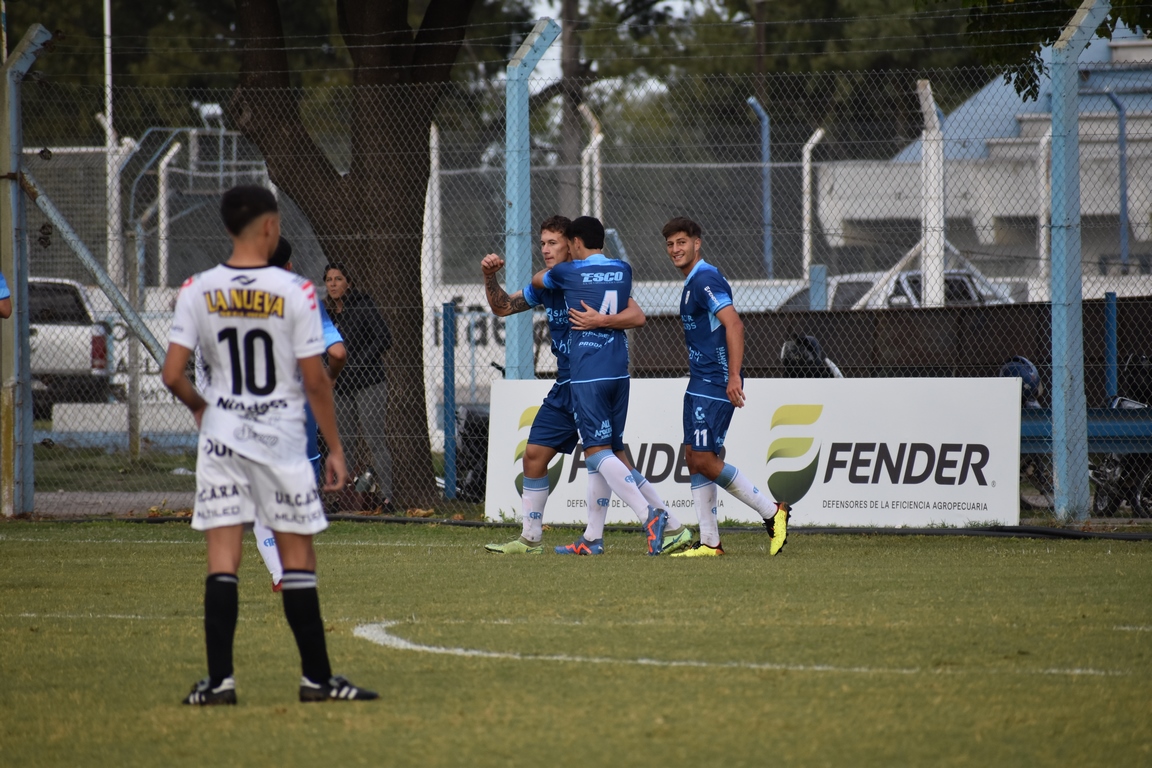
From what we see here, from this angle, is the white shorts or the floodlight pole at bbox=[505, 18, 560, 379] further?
the floodlight pole at bbox=[505, 18, 560, 379]

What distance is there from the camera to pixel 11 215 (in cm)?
1265

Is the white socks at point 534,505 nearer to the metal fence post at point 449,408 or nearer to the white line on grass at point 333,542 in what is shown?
the white line on grass at point 333,542

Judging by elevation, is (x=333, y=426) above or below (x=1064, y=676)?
above

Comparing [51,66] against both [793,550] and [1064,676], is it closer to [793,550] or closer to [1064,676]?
[793,550]

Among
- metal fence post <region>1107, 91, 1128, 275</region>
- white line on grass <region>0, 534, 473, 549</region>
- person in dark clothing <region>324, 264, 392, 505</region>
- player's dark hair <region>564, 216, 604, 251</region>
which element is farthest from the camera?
metal fence post <region>1107, 91, 1128, 275</region>

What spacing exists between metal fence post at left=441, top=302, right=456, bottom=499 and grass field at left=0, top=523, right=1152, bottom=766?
3576mm

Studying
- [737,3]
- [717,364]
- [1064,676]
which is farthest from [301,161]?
[737,3]

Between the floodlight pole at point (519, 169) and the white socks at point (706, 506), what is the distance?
2.91 meters

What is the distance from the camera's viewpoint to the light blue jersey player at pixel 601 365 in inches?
367

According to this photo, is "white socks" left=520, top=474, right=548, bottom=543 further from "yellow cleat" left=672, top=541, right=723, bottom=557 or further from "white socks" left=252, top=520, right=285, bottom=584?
"white socks" left=252, top=520, right=285, bottom=584

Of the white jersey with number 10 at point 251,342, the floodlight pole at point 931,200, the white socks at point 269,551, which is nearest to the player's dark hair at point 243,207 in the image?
the white jersey with number 10 at point 251,342

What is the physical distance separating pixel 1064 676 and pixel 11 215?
10314mm

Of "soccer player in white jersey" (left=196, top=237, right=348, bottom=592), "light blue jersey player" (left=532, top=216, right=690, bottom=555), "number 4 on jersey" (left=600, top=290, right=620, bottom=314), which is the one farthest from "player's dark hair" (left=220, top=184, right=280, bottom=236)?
"number 4 on jersey" (left=600, top=290, right=620, bottom=314)

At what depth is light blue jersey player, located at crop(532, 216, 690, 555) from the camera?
933 cm
